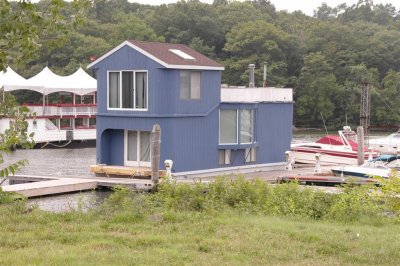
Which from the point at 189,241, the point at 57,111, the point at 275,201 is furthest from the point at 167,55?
the point at 57,111

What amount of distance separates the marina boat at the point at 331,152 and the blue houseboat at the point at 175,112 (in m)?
5.99

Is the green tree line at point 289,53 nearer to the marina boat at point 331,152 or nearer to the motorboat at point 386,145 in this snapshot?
the motorboat at point 386,145

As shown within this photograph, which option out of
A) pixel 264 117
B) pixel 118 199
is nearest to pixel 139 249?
pixel 118 199

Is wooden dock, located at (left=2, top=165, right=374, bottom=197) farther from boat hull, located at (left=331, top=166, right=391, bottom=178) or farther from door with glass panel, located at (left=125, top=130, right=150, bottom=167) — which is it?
door with glass panel, located at (left=125, top=130, right=150, bottom=167)

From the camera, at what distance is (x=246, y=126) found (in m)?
29.7

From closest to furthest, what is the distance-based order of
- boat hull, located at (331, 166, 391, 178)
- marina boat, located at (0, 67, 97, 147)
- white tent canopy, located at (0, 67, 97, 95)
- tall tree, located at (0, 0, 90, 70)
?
tall tree, located at (0, 0, 90, 70), boat hull, located at (331, 166, 391, 178), marina boat, located at (0, 67, 97, 147), white tent canopy, located at (0, 67, 97, 95)

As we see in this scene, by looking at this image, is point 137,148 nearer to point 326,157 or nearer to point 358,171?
point 358,171

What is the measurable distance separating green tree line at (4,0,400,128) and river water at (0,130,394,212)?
1169 inches

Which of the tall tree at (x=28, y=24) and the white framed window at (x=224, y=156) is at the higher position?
the tall tree at (x=28, y=24)

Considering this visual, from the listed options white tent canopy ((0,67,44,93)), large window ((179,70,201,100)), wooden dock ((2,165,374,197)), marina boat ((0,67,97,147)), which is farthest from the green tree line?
large window ((179,70,201,100))

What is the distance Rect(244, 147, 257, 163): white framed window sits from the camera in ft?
98.2

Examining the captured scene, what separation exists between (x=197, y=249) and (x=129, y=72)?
16.9 meters

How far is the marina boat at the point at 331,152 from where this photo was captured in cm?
Result: 3500

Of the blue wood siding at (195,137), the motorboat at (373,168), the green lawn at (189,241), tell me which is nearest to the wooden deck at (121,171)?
the blue wood siding at (195,137)
